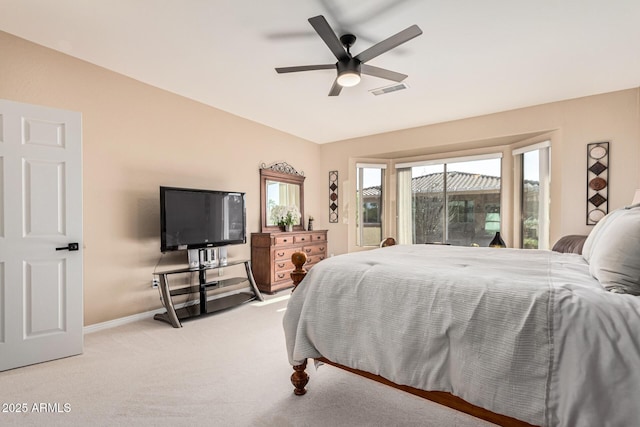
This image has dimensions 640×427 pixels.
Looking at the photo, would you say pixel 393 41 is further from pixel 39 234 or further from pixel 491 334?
pixel 39 234

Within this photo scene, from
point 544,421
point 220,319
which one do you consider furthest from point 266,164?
point 544,421

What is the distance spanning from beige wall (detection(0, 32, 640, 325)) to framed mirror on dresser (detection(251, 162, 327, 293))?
0.65ft

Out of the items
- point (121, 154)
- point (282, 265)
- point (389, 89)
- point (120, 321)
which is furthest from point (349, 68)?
point (120, 321)

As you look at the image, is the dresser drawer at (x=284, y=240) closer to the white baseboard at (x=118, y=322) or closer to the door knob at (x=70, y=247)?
the white baseboard at (x=118, y=322)

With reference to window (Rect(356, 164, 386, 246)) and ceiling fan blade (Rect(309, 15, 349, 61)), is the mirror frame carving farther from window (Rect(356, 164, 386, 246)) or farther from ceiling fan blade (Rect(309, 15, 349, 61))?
ceiling fan blade (Rect(309, 15, 349, 61))

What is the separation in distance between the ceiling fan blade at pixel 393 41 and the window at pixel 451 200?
337 cm

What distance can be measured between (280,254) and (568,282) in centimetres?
363

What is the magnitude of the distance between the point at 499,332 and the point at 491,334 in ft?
0.11

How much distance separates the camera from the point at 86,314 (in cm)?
296

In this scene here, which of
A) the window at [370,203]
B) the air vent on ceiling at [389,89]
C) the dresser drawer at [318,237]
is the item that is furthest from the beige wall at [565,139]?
the dresser drawer at [318,237]

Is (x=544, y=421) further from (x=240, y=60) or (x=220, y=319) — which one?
(x=240, y=60)

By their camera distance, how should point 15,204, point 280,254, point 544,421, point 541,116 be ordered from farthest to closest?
1. point 280,254
2. point 541,116
3. point 15,204
4. point 544,421

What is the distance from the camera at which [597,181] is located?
3570mm

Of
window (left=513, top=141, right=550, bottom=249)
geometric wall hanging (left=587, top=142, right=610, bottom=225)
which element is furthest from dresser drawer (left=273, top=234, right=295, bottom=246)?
geometric wall hanging (left=587, top=142, right=610, bottom=225)
